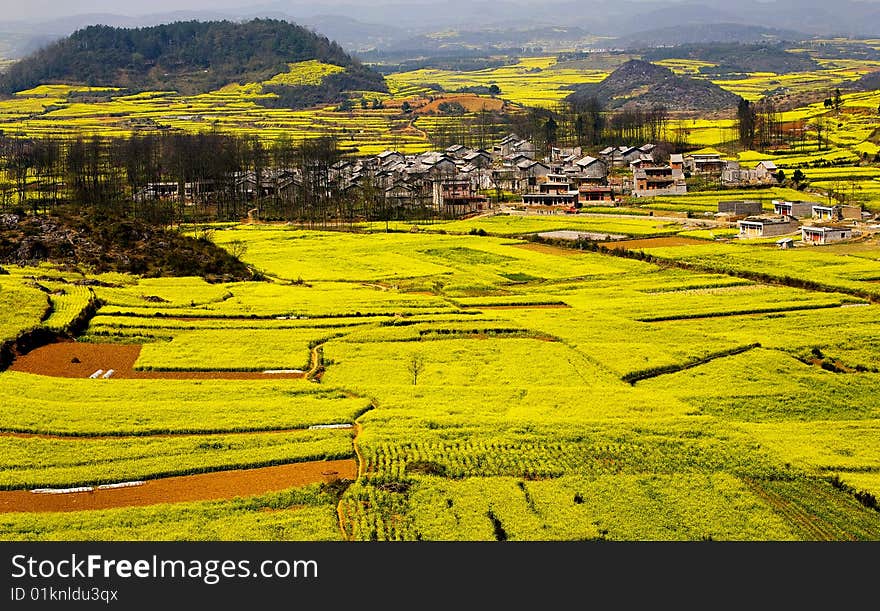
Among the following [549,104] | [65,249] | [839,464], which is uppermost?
[549,104]

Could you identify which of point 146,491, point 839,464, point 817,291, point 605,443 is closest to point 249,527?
point 146,491

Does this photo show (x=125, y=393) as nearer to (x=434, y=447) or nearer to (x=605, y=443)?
(x=434, y=447)

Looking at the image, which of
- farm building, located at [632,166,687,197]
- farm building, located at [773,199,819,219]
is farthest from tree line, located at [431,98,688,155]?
farm building, located at [773,199,819,219]

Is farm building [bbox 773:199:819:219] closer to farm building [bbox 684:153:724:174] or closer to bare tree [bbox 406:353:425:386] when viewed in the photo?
farm building [bbox 684:153:724:174]

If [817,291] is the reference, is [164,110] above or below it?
above

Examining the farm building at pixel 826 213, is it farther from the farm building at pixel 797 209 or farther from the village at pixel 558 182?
the farm building at pixel 797 209

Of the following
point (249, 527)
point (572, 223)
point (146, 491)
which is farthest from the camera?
point (572, 223)
